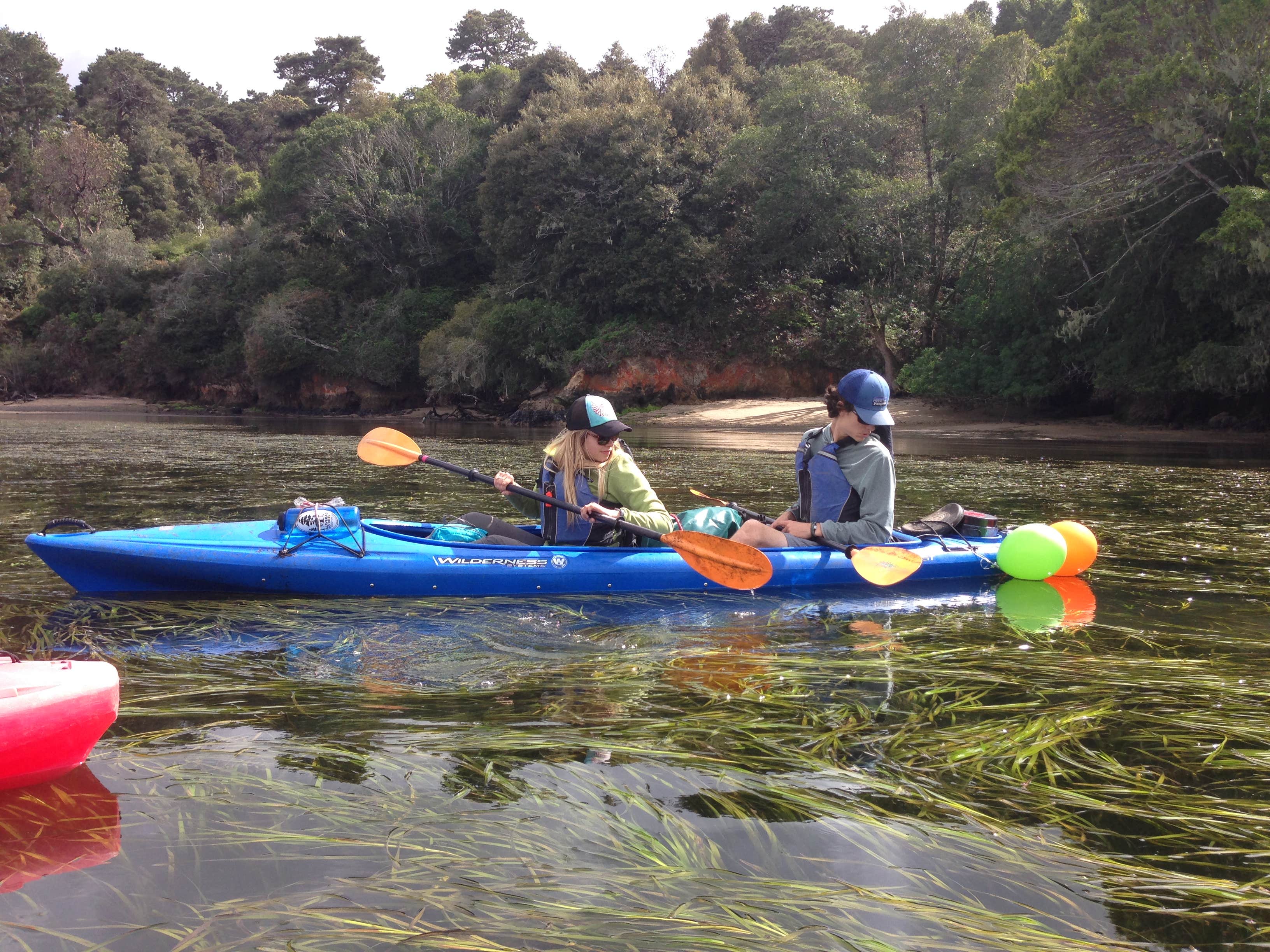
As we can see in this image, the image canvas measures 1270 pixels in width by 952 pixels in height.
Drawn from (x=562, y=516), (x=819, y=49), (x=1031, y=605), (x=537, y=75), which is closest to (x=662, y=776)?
(x=562, y=516)

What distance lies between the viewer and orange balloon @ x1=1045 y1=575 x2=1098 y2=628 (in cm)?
480

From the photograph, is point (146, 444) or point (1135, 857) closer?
point (1135, 857)

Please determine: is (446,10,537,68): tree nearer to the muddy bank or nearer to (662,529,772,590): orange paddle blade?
the muddy bank

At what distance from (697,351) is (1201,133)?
1405 cm

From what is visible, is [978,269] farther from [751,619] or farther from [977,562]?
[751,619]

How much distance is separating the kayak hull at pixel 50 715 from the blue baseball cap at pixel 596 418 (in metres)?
2.41

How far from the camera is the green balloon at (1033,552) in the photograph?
5.55 meters

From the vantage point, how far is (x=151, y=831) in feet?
7.69

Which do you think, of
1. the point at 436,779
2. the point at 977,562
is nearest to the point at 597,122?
the point at 977,562

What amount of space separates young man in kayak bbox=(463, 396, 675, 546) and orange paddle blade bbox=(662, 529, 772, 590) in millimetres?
179

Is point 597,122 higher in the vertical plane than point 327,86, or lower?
lower

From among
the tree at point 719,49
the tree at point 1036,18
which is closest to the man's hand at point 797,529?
the tree at point 1036,18

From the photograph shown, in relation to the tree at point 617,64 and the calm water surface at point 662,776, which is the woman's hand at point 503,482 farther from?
the tree at point 617,64

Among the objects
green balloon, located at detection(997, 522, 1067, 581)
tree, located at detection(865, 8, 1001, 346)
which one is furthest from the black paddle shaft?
tree, located at detection(865, 8, 1001, 346)
